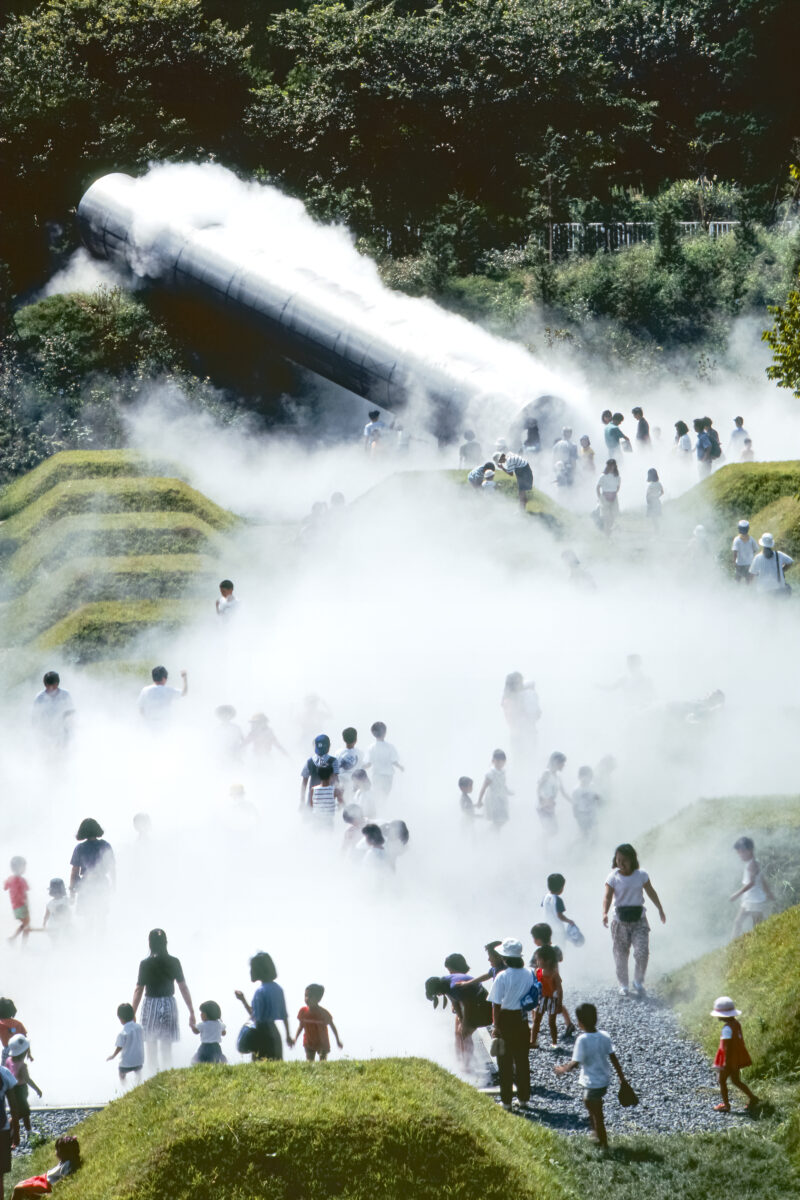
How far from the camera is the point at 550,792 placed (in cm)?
1642

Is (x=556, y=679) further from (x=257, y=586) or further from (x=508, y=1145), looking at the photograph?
(x=508, y=1145)

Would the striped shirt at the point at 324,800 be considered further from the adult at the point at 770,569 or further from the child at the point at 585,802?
the adult at the point at 770,569

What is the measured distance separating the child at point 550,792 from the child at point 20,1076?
659 centimetres

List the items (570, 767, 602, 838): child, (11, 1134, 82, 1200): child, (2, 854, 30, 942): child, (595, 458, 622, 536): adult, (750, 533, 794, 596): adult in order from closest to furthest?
(11, 1134, 82, 1200): child < (2, 854, 30, 942): child < (570, 767, 602, 838): child < (750, 533, 794, 596): adult < (595, 458, 622, 536): adult

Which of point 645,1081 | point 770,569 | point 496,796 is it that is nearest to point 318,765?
point 496,796

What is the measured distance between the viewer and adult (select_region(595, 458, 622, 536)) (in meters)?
23.4

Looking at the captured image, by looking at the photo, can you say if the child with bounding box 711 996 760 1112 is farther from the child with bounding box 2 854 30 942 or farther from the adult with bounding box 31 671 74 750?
the adult with bounding box 31 671 74 750

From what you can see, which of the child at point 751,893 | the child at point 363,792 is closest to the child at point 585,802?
the child at point 363,792

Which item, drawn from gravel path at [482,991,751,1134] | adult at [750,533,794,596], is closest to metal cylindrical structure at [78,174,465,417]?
adult at [750,533,794,596]

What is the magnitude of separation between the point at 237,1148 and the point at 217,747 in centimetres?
890

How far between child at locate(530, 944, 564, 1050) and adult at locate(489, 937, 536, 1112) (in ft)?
2.99

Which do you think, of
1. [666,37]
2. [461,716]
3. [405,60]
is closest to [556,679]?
[461,716]

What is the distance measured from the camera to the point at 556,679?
66.6 ft

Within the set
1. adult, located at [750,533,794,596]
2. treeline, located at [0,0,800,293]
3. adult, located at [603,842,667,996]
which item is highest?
treeline, located at [0,0,800,293]
